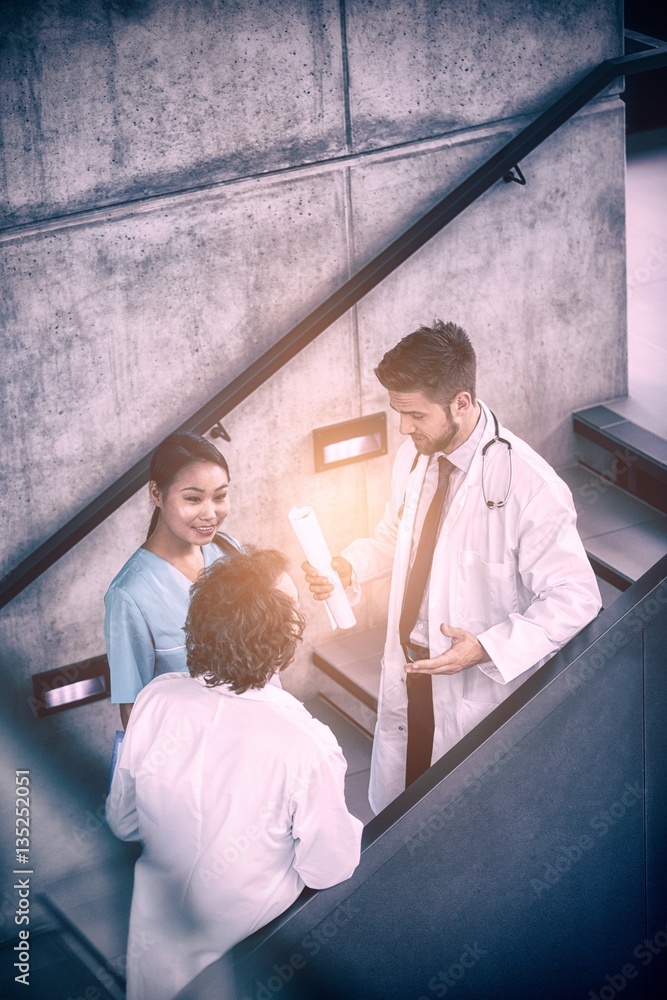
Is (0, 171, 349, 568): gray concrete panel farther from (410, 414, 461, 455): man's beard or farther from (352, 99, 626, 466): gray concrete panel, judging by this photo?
(410, 414, 461, 455): man's beard

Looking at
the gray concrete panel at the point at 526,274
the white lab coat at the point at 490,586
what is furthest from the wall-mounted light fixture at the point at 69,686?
the gray concrete panel at the point at 526,274

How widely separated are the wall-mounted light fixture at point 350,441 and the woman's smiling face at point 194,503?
2.98 ft

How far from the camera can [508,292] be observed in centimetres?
399

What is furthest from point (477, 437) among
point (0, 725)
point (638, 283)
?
point (638, 283)

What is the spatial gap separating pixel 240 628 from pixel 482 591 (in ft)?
3.39

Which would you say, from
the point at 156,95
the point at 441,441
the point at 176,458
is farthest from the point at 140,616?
the point at 156,95

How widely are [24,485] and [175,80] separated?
130 centimetres

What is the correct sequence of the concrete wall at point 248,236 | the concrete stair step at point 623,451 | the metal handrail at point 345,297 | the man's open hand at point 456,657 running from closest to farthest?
the man's open hand at point 456,657 → the concrete wall at point 248,236 → the metal handrail at point 345,297 → the concrete stair step at point 623,451

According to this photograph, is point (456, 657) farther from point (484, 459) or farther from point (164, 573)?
point (164, 573)

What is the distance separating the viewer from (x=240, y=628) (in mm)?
2242

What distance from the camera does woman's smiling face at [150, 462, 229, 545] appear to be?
2.91 meters

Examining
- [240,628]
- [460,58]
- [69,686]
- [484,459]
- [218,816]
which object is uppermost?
[460,58]

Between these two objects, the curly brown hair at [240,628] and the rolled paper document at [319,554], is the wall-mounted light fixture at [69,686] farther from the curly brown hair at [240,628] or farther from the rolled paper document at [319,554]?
the curly brown hair at [240,628]

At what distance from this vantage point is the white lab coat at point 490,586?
289cm
